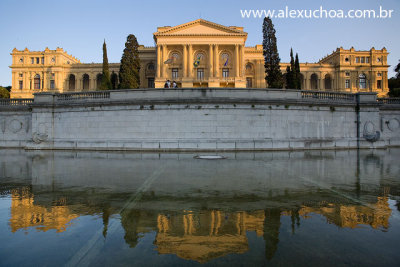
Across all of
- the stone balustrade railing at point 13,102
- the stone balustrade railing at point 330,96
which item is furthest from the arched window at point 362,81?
the stone balustrade railing at point 13,102

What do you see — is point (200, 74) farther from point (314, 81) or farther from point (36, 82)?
point (36, 82)

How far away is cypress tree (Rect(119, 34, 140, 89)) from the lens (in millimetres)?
48156

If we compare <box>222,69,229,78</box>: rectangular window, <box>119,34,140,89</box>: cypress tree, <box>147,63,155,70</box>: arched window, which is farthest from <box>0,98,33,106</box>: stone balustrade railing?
<box>147,63,155,70</box>: arched window

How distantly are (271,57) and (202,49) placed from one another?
22648 mm

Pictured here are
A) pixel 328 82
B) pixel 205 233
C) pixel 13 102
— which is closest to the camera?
pixel 205 233

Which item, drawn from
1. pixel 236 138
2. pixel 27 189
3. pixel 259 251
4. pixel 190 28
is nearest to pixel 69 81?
pixel 190 28

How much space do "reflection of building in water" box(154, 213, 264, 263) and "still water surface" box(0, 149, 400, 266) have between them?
2 centimetres

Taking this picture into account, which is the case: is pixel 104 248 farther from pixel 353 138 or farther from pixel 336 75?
pixel 336 75

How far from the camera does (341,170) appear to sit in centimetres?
980

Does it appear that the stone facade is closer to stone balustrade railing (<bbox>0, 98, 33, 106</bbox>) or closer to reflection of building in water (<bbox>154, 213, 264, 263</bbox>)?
stone balustrade railing (<bbox>0, 98, 33, 106</bbox>)

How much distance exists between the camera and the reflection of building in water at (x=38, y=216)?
438 cm

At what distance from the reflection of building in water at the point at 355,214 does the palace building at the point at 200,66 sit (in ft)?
187

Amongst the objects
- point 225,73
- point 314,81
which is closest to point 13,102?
point 225,73

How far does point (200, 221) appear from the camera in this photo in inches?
178
